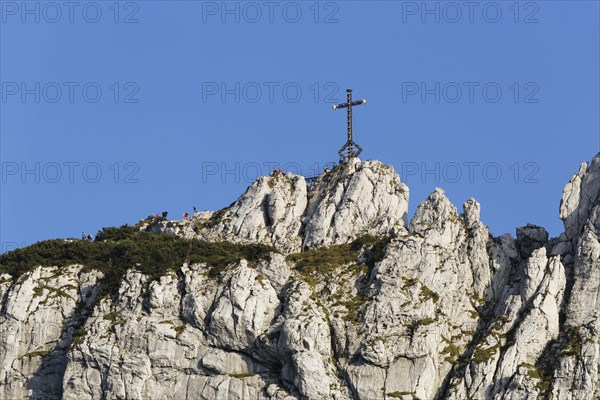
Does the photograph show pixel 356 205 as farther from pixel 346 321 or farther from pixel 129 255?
pixel 129 255

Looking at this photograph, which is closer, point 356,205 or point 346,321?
point 346,321

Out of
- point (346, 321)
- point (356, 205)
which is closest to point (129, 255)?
point (356, 205)

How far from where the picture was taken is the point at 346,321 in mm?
141125

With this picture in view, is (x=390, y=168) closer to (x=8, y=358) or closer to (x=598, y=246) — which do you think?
(x=598, y=246)

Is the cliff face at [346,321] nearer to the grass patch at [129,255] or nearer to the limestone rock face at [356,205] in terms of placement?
the grass patch at [129,255]

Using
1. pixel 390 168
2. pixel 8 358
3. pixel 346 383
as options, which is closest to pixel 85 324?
Answer: pixel 8 358

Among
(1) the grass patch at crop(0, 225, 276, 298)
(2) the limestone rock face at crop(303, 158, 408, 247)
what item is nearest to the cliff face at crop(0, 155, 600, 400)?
(1) the grass patch at crop(0, 225, 276, 298)

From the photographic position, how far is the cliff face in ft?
450

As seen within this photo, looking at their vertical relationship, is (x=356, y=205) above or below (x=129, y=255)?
above

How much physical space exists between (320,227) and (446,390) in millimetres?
25264

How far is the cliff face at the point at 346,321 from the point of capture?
137125 mm

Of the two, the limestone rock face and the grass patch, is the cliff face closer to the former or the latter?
the grass patch

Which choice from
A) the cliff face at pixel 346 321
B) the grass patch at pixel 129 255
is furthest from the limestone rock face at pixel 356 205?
the grass patch at pixel 129 255

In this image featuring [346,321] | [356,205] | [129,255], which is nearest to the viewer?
[346,321]
